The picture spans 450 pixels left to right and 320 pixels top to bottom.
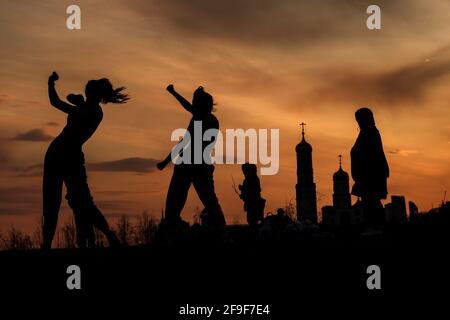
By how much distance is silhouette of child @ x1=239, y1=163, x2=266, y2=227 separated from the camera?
23.2m

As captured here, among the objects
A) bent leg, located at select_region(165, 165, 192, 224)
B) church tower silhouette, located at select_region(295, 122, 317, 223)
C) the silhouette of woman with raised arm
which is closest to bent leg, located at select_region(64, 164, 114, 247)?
the silhouette of woman with raised arm

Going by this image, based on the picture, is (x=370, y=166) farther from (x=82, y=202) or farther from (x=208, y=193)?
(x=82, y=202)

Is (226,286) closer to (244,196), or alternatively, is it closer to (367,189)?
(367,189)

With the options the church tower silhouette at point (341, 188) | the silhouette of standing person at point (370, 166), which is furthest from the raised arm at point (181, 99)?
the church tower silhouette at point (341, 188)

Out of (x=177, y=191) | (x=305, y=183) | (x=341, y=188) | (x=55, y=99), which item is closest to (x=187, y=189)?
(x=177, y=191)

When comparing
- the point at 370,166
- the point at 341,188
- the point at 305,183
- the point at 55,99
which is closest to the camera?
the point at 55,99

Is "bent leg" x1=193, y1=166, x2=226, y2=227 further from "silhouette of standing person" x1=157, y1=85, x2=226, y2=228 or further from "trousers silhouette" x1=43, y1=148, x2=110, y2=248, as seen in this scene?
"trousers silhouette" x1=43, y1=148, x2=110, y2=248

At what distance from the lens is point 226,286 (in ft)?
30.6

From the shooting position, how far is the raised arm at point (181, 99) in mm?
12383

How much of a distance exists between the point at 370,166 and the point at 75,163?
18.6 ft

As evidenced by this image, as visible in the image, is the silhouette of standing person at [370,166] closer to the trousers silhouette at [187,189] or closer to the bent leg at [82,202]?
the trousers silhouette at [187,189]

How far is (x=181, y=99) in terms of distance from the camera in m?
12.4

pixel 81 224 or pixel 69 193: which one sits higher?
pixel 69 193

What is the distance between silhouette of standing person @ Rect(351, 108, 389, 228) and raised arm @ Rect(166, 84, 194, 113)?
351 centimetres
